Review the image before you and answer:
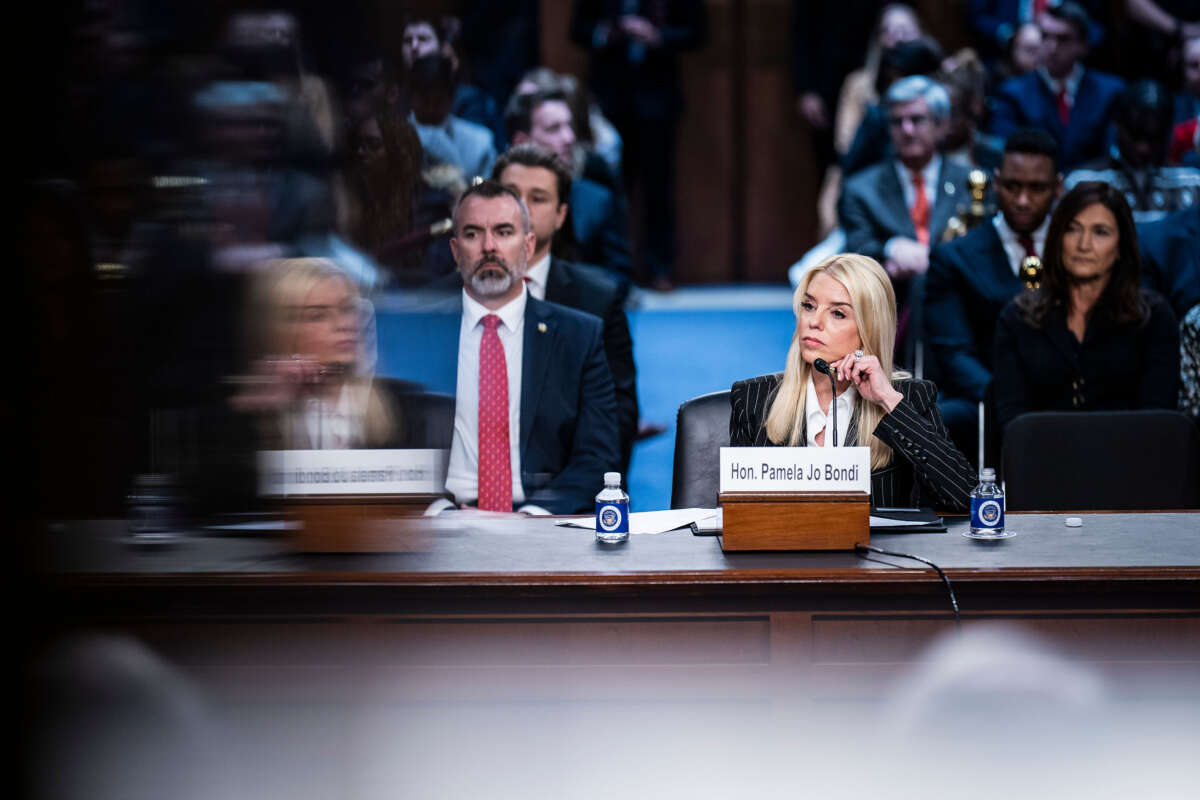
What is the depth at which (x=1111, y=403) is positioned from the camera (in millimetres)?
3355

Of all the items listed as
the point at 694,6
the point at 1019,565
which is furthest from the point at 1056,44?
the point at 1019,565

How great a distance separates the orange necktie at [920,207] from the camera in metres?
4.74

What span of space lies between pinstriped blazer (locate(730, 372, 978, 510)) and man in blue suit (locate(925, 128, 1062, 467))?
132 cm

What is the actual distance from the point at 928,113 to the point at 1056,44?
5.20ft

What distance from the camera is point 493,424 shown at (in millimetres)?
2875

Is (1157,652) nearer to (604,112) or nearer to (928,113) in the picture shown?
(928,113)

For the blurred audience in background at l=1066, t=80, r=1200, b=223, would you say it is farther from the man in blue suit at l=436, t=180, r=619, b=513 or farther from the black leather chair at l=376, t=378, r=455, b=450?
the black leather chair at l=376, t=378, r=455, b=450

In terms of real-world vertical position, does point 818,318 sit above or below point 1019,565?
above

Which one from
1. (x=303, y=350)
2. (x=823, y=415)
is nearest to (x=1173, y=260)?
(x=823, y=415)

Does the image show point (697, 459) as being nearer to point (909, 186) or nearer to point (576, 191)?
point (576, 191)

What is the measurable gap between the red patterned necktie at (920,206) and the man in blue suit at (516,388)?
82.7 inches

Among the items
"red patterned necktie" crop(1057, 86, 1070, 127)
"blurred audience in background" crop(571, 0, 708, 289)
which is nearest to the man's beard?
"red patterned necktie" crop(1057, 86, 1070, 127)

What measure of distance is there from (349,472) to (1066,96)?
5288 mm

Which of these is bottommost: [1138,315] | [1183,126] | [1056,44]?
[1138,315]
